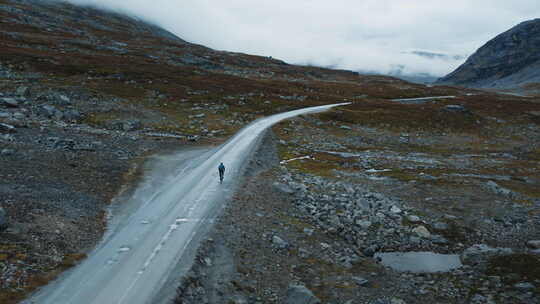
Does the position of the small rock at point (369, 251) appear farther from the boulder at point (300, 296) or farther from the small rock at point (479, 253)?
the boulder at point (300, 296)

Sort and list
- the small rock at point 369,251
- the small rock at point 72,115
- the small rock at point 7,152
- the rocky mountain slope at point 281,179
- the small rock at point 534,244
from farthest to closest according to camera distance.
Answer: the small rock at point 72,115
the small rock at point 7,152
the small rock at point 534,244
the small rock at point 369,251
the rocky mountain slope at point 281,179

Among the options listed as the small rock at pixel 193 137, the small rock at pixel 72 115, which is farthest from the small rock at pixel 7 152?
the small rock at pixel 193 137

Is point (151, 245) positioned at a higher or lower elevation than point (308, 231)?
higher

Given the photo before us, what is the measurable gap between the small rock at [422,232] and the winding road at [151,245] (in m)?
13.0

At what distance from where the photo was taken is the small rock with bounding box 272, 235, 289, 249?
62.5ft

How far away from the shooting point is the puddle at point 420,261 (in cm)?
1859

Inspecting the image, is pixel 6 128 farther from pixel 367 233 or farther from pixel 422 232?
pixel 422 232

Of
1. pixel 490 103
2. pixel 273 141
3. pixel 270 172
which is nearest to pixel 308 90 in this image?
pixel 490 103

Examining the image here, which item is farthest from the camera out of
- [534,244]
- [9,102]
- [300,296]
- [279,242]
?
[9,102]

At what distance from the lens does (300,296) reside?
15.1 meters

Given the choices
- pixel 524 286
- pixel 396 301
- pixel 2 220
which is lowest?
pixel 396 301

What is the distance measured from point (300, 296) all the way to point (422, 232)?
10.9 metres

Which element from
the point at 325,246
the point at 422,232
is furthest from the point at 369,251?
the point at 422,232

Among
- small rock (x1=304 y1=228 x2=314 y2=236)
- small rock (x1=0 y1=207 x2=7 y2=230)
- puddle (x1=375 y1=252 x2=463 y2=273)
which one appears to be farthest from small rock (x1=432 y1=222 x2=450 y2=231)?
small rock (x1=0 y1=207 x2=7 y2=230)
